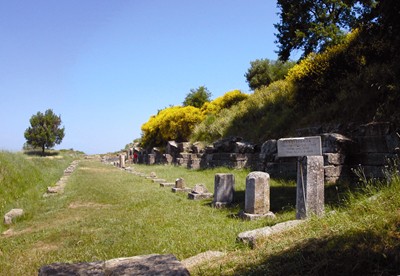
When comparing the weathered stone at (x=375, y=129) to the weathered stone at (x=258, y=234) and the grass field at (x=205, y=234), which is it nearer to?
the grass field at (x=205, y=234)

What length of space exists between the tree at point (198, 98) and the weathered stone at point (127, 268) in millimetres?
32527

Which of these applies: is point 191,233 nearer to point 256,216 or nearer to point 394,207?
point 256,216

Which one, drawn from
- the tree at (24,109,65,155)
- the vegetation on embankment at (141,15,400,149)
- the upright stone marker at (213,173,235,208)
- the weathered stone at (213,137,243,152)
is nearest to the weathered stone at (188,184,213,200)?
the upright stone marker at (213,173,235,208)

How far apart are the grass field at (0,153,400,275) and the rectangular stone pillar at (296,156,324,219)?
0.92 ft

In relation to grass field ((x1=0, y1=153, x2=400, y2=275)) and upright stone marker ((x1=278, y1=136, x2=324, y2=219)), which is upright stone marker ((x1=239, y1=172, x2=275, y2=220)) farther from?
upright stone marker ((x1=278, y1=136, x2=324, y2=219))

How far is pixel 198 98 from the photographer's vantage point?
1419 inches

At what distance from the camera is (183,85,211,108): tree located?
35.9m

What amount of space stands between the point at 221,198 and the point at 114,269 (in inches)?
225

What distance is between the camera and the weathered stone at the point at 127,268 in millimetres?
3197

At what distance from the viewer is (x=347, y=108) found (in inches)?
474

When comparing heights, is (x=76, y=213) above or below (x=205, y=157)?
below

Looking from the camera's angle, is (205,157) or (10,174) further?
(205,157)

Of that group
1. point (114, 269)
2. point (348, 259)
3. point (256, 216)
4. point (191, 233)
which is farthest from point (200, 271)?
point (256, 216)

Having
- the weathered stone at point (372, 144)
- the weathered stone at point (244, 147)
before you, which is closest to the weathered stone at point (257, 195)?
the weathered stone at point (372, 144)
